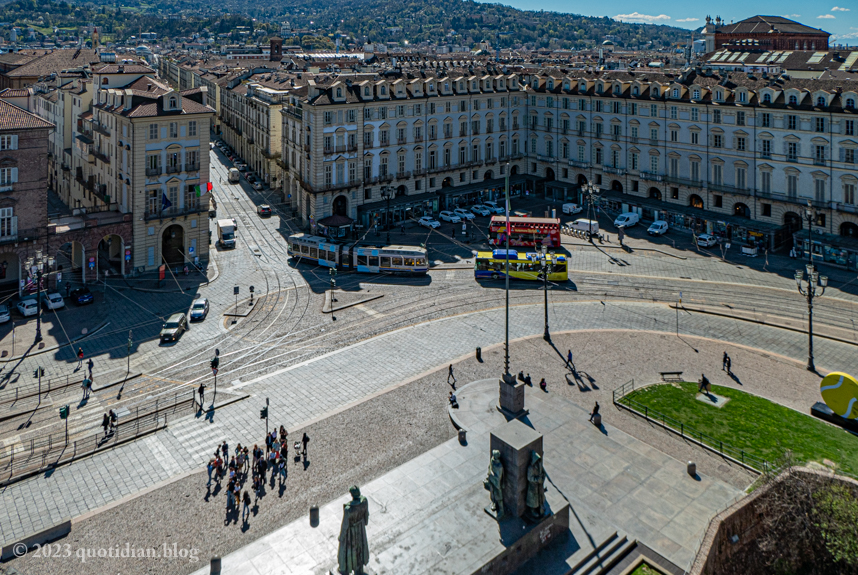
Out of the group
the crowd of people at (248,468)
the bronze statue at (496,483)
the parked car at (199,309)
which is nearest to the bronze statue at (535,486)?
the bronze statue at (496,483)

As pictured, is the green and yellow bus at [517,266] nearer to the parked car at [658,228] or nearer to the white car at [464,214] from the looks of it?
the white car at [464,214]

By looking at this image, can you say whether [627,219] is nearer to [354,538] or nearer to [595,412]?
[595,412]

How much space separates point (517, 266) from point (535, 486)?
41.2 metres

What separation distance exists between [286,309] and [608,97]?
5898 cm

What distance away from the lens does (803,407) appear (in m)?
40.7

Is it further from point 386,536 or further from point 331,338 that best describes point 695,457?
point 331,338

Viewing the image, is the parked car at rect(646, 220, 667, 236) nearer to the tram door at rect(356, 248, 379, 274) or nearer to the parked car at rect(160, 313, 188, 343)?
the tram door at rect(356, 248, 379, 274)

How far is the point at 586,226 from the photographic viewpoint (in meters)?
82.9

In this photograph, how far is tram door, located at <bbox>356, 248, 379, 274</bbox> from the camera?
227 ft

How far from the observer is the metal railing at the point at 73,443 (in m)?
34.6

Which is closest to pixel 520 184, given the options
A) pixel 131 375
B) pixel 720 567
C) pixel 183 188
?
pixel 183 188

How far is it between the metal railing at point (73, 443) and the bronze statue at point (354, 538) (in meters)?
20.2

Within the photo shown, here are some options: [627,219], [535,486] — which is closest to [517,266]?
[627,219]

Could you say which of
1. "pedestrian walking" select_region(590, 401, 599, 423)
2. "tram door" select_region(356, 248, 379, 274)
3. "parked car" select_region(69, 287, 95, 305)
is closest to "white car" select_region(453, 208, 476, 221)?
"tram door" select_region(356, 248, 379, 274)
